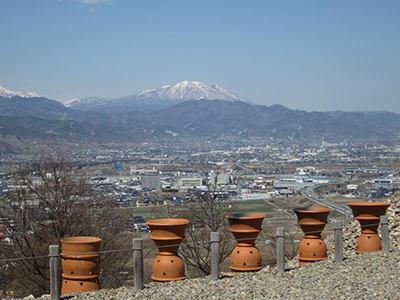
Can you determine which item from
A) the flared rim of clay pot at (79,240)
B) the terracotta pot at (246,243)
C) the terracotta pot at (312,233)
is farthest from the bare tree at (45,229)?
the terracotta pot at (312,233)

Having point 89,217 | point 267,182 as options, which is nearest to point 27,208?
point 89,217

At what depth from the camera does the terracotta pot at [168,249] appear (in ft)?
23.0

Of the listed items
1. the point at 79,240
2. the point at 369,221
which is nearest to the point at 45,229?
the point at 79,240

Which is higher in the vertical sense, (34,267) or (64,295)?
(64,295)

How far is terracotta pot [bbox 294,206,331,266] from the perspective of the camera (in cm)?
830

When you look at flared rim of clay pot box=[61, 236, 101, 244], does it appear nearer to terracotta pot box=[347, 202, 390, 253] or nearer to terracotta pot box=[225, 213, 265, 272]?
terracotta pot box=[225, 213, 265, 272]

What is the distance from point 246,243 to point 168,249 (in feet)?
3.91

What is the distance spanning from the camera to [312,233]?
330 inches

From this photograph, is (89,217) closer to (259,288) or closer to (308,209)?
(308,209)

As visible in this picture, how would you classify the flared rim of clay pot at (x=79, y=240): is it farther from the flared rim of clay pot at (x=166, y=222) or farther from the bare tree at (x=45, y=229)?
the bare tree at (x=45, y=229)

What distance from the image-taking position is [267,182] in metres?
78.6

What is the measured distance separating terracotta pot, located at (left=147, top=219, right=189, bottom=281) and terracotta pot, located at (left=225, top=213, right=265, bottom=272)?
874 mm

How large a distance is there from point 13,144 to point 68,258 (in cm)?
15532

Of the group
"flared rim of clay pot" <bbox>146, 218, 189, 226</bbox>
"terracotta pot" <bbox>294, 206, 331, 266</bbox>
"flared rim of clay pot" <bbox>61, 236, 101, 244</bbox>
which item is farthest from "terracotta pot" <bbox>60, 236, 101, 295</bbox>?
"terracotta pot" <bbox>294, 206, 331, 266</bbox>
